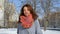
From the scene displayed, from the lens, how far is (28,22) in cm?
179

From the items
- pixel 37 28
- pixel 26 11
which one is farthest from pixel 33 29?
pixel 26 11

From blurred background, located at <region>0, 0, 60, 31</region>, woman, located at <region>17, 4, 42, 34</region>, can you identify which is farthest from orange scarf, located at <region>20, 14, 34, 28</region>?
blurred background, located at <region>0, 0, 60, 31</region>

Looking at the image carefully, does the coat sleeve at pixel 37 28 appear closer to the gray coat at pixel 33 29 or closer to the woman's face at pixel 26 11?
the gray coat at pixel 33 29

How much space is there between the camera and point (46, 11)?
10.3 meters

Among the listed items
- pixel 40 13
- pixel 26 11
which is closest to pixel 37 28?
pixel 26 11

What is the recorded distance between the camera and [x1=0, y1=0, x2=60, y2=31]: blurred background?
10.1 meters

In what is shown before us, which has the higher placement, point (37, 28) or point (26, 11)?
point (26, 11)

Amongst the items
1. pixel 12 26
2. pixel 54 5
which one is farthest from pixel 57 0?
pixel 12 26

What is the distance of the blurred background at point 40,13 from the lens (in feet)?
33.1

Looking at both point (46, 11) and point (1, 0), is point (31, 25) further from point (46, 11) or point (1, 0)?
point (1, 0)

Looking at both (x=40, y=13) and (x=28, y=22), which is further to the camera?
A: (x=40, y=13)

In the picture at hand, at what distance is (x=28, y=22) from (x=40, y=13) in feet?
26.8

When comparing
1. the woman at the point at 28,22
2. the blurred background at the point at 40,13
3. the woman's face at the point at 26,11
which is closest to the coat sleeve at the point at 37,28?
the woman at the point at 28,22

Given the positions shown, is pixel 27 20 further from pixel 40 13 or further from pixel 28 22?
pixel 40 13
